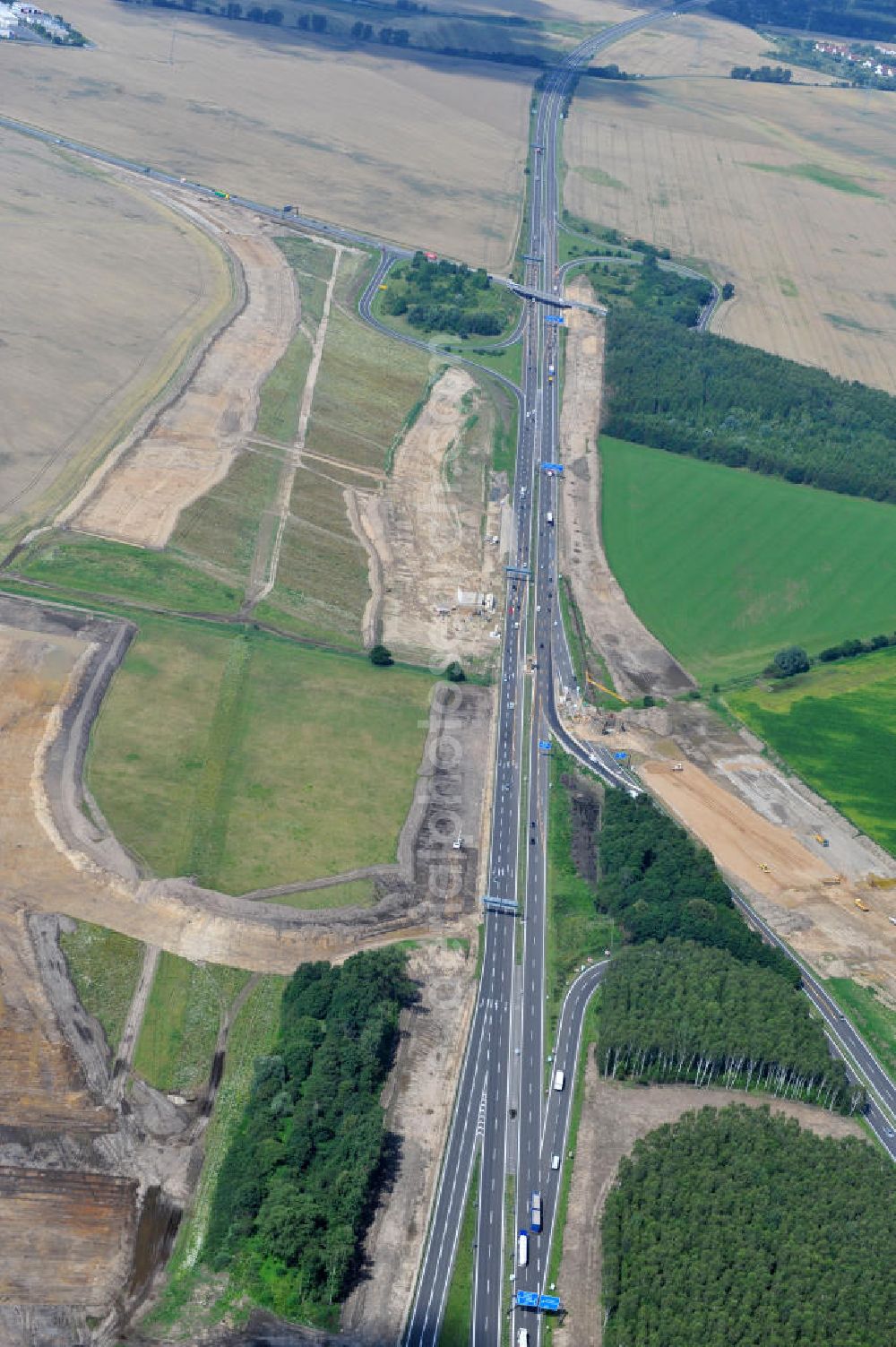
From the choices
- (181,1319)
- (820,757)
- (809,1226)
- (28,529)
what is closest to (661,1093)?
(809,1226)

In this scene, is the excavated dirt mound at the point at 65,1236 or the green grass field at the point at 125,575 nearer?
the excavated dirt mound at the point at 65,1236

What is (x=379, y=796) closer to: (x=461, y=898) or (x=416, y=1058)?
(x=461, y=898)

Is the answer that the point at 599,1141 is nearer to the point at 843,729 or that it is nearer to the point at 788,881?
the point at 788,881

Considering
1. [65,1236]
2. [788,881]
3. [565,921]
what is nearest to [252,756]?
[565,921]

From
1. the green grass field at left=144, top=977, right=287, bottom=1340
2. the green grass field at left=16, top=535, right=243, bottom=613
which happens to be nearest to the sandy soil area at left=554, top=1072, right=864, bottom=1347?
the green grass field at left=144, top=977, right=287, bottom=1340

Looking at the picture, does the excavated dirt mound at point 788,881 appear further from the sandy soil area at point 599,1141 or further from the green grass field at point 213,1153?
the green grass field at point 213,1153

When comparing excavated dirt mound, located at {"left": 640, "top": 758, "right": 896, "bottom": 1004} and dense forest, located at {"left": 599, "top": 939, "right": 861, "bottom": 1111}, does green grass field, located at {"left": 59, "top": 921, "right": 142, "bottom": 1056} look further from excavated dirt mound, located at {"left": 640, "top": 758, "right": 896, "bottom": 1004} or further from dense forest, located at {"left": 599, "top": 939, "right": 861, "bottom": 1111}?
excavated dirt mound, located at {"left": 640, "top": 758, "right": 896, "bottom": 1004}

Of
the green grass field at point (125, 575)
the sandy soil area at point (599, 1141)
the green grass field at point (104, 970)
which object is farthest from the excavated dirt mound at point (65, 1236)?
the green grass field at point (125, 575)
